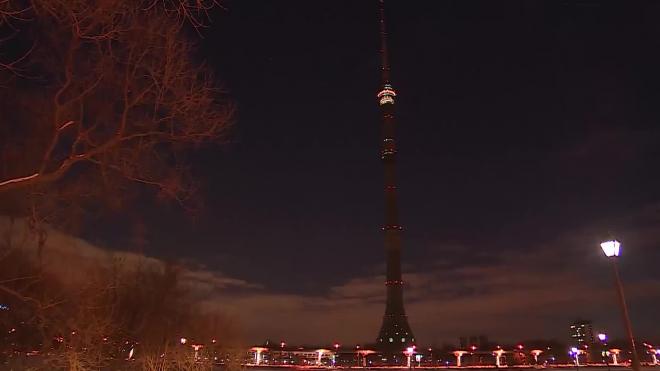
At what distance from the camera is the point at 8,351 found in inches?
1188

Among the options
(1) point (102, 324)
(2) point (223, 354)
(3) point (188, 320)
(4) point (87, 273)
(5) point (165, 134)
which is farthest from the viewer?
(3) point (188, 320)

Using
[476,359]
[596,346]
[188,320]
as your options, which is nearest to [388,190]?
[476,359]

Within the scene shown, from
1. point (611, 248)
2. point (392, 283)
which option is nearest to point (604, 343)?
point (611, 248)

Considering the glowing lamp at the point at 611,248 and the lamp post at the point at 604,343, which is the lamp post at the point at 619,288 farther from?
the lamp post at the point at 604,343

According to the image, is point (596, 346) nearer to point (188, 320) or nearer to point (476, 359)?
point (476, 359)

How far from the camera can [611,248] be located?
1630cm

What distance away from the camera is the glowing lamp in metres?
16.2

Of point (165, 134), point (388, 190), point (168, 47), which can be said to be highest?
point (388, 190)

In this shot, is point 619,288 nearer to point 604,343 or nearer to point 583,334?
point 604,343

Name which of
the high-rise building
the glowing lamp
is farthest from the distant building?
the glowing lamp

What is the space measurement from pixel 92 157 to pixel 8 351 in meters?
21.7

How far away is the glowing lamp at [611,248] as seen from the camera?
53.3 feet

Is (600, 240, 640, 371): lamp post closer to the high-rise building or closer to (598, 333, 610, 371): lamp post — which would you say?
(598, 333, 610, 371): lamp post

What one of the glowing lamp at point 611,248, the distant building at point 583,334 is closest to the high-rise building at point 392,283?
the distant building at point 583,334
